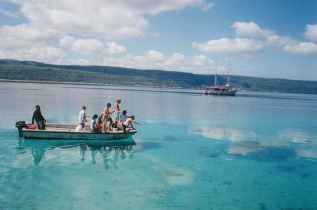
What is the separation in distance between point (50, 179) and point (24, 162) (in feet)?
9.62

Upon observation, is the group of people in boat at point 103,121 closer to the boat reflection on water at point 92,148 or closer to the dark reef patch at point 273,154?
the boat reflection on water at point 92,148

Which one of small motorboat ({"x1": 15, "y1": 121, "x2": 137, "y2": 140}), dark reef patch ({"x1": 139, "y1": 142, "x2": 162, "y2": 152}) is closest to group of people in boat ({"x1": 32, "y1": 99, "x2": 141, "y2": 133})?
small motorboat ({"x1": 15, "y1": 121, "x2": 137, "y2": 140})

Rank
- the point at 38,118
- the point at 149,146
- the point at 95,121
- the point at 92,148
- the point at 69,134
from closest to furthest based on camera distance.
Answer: the point at 92,148 → the point at 38,118 → the point at 69,134 → the point at 95,121 → the point at 149,146

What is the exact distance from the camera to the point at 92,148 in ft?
50.9

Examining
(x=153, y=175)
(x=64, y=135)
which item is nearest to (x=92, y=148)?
(x=64, y=135)

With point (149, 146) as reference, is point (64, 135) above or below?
above

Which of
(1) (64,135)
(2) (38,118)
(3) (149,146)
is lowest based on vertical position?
(3) (149,146)

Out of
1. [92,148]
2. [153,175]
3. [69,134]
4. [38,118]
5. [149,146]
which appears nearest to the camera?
[153,175]

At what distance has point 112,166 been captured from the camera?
41.7 feet

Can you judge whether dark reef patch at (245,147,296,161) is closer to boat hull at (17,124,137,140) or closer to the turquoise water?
the turquoise water

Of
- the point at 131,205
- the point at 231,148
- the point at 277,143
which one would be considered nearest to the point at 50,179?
the point at 131,205

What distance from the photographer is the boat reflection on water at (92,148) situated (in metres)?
13.6

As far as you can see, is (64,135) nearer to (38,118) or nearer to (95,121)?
(38,118)

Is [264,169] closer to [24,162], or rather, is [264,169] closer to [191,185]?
[191,185]
